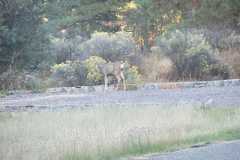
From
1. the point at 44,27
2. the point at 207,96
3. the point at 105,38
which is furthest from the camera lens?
the point at 105,38

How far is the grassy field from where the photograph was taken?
34.3 feet

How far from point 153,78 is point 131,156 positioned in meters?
16.2

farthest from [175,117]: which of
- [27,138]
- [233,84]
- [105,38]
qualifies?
[105,38]

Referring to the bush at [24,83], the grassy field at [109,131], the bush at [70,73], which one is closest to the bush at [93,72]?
the bush at [70,73]

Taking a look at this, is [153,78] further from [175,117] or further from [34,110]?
[175,117]

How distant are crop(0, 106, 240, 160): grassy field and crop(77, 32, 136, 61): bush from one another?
1082 centimetres

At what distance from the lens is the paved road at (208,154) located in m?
9.60

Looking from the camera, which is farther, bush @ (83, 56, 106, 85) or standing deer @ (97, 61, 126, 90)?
bush @ (83, 56, 106, 85)

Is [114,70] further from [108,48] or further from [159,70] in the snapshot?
[108,48]

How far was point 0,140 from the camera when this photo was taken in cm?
1202

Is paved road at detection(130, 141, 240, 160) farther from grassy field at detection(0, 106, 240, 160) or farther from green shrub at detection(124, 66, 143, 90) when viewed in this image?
green shrub at detection(124, 66, 143, 90)

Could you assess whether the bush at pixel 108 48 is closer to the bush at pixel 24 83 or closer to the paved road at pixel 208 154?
the bush at pixel 24 83

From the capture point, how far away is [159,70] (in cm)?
2670

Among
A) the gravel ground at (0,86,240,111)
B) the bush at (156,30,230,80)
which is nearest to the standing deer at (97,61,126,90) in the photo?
the gravel ground at (0,86,240,111)
